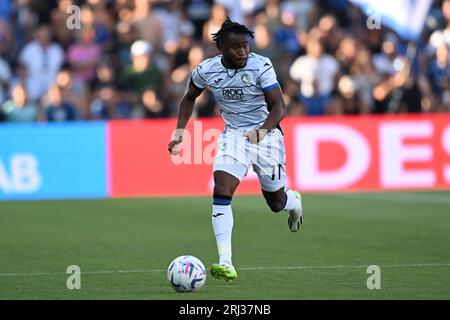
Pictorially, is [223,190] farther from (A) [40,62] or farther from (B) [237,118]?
(A) [40,62]

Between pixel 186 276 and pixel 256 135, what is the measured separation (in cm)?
160

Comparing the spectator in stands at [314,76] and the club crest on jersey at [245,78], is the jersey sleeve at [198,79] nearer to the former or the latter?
the club crest on jersey at [245,78]

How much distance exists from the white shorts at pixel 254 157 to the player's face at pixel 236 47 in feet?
2.57

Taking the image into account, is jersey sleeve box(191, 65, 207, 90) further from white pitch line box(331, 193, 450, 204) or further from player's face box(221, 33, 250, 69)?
white pitch line box(331, 193, 450, 204)

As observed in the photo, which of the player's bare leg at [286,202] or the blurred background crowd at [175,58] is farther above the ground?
the blurred background crowd at [175,58]

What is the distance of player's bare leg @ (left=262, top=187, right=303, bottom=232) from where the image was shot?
11.6 metres

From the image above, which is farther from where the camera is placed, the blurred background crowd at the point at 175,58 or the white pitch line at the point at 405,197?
the blurred background crowd at the point at 175,58

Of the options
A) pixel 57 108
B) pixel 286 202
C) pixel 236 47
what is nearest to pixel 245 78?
pixel 236 47

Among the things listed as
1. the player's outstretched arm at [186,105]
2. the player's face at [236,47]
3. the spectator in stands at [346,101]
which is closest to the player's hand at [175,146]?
the player's outstretched arm at [186,105]

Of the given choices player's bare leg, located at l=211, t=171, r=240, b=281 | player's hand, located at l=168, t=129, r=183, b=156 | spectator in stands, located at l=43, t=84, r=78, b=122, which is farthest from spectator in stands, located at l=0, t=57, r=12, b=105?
player's bare leg, located at l=211, t=171, r=240, b=281

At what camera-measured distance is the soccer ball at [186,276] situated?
979cm

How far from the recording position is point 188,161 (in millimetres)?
20734
